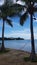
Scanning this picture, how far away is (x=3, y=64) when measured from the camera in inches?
870

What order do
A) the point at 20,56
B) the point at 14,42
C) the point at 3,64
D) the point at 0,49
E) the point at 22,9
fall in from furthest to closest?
the point at 14,42 < the point at 0,49 < the point at 20,56 < the point at 22,9 < the point at 3,64

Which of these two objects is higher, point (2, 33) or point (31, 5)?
point (31, 5)

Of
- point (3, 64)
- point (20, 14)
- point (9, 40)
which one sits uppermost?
point (20, 14)

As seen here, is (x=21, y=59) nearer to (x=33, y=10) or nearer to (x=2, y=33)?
(x=33, y=10)

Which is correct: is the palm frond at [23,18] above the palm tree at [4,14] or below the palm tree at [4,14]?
below

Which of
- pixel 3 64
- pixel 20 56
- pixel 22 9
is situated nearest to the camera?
pixel 3 64

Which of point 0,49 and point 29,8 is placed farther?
point 0,49

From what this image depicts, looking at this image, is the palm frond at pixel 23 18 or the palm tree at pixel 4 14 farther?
the palm tree at pixel 4 14

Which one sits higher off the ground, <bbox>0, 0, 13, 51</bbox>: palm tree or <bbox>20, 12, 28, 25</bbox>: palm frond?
<bbox>0, 0, 13, 51</bbox>: palm tree

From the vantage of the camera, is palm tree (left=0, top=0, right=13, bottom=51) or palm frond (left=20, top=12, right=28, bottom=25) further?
palm tree (left=0, top=0, right=13, bottom=51)

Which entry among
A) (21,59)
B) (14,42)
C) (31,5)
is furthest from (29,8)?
(14,42)

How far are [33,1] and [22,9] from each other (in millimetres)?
1701

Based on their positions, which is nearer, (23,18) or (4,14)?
(23,18)

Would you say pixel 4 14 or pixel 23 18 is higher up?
pixel 4 14
